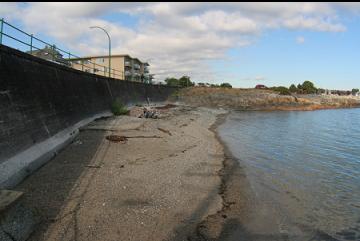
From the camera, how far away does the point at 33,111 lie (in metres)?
14.2

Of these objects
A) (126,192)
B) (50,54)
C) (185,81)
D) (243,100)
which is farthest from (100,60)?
(126,192)

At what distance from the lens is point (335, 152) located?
21.1 meters

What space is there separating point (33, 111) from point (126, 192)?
635 cm

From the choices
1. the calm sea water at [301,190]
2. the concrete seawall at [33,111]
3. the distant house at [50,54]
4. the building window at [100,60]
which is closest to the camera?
the calm sea water at [301,190]

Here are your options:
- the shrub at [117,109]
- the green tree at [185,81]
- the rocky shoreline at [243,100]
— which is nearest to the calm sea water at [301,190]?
the shrub at [117,109]

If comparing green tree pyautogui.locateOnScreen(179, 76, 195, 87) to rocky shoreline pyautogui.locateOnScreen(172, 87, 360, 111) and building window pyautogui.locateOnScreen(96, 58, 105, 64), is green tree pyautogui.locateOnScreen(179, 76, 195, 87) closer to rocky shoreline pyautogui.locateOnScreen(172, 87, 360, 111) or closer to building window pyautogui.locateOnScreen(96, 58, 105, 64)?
building window pyautogui.locateOnScreen(96, 58, 105, 64)

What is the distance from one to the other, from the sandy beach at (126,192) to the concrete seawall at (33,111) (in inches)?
21.3

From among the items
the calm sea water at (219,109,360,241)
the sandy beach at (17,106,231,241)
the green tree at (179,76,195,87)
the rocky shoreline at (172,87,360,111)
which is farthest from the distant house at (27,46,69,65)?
the green tree at (179,76,195,87)

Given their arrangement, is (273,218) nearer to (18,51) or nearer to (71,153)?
(71,153)

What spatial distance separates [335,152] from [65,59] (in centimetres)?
1892

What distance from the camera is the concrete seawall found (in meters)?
11.4

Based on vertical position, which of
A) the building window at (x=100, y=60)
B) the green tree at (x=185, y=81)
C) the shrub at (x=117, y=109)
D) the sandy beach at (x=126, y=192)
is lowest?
the sandy beach at (x=126, y=192)

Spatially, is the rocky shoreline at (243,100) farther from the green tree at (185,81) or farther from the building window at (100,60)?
the building window at (100,60)

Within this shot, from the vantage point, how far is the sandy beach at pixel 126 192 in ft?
26.4
